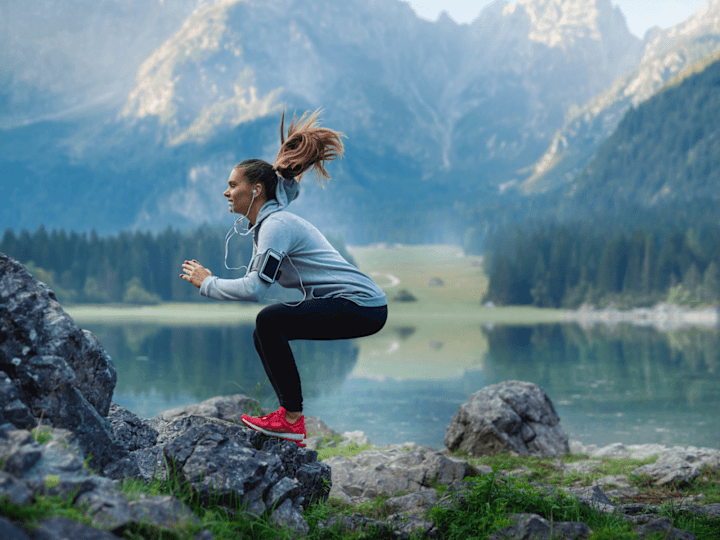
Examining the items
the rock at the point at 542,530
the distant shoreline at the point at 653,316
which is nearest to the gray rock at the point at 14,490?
the rock at the point at 542,530

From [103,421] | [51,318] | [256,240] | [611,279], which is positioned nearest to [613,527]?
[256,240]

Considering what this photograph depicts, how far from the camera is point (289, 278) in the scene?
542 cm

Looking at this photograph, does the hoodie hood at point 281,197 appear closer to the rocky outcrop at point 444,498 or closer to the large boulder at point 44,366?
the large boulder at point 44,366

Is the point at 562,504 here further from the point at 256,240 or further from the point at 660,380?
the point at 660,380

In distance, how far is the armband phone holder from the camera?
198 inches

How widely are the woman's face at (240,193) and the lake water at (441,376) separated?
4.19 metres

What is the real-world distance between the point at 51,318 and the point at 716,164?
21292 centimetres

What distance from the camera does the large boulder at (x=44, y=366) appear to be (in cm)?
452

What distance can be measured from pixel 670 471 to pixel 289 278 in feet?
26.1

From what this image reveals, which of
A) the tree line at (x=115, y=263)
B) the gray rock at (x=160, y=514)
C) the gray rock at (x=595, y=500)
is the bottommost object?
the gray rock at (x=595, y=500)

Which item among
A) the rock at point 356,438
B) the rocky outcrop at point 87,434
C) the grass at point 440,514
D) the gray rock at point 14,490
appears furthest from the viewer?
the rock at point 356,438

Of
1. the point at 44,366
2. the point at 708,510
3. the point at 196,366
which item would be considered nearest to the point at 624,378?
the point at 196,366

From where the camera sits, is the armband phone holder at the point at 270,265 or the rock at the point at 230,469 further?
the armband phone holder at the point at 270,265

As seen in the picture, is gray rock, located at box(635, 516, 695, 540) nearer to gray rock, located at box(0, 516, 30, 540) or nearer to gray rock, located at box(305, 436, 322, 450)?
gray rock, located at box(0, 516, 30, 540)
